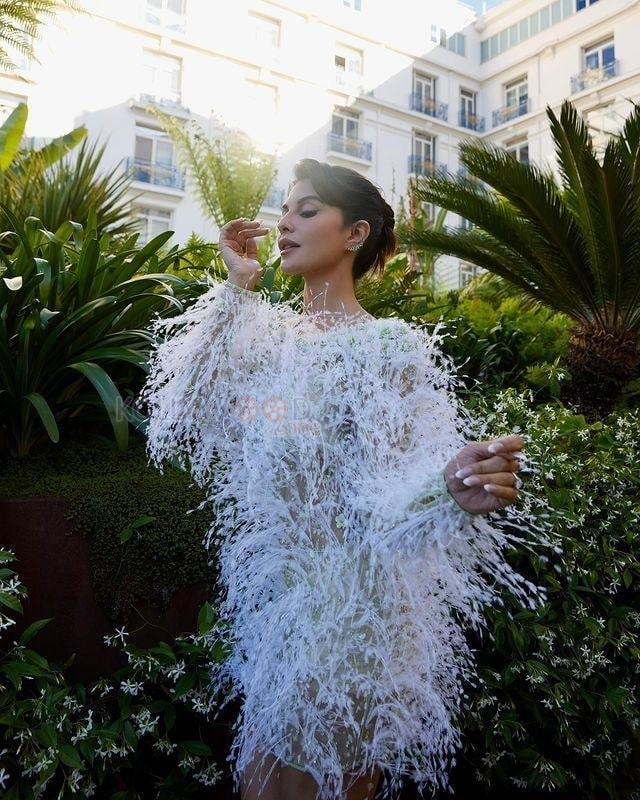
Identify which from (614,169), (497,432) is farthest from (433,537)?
(614,169)

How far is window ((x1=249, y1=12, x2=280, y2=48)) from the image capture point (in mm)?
22688

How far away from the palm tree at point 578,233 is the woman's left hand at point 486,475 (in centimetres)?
392

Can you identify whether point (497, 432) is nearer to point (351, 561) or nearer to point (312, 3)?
point (351, 561)

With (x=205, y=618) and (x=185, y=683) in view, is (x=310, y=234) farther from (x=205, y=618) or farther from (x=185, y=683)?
(x=185, y=683)

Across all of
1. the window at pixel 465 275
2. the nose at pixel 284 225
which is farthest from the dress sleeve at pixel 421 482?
the window at pixel 465 275

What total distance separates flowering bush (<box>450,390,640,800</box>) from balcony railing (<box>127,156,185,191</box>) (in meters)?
20.2

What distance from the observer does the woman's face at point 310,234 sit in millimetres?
1547

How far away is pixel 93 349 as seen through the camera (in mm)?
2551

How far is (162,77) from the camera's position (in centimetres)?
2139

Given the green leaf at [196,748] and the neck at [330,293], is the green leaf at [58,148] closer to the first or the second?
the neck at [330,293]

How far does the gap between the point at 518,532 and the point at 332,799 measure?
142 centimetres

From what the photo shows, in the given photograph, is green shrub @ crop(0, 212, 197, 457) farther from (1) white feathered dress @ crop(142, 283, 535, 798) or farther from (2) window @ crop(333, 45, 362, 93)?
(2) window @ crop(333, 45, 362, 93)

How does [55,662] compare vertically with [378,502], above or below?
below

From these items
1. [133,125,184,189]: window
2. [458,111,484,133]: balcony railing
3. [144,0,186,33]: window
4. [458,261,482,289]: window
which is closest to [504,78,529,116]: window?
[458,111,484,133]: balcony railing
